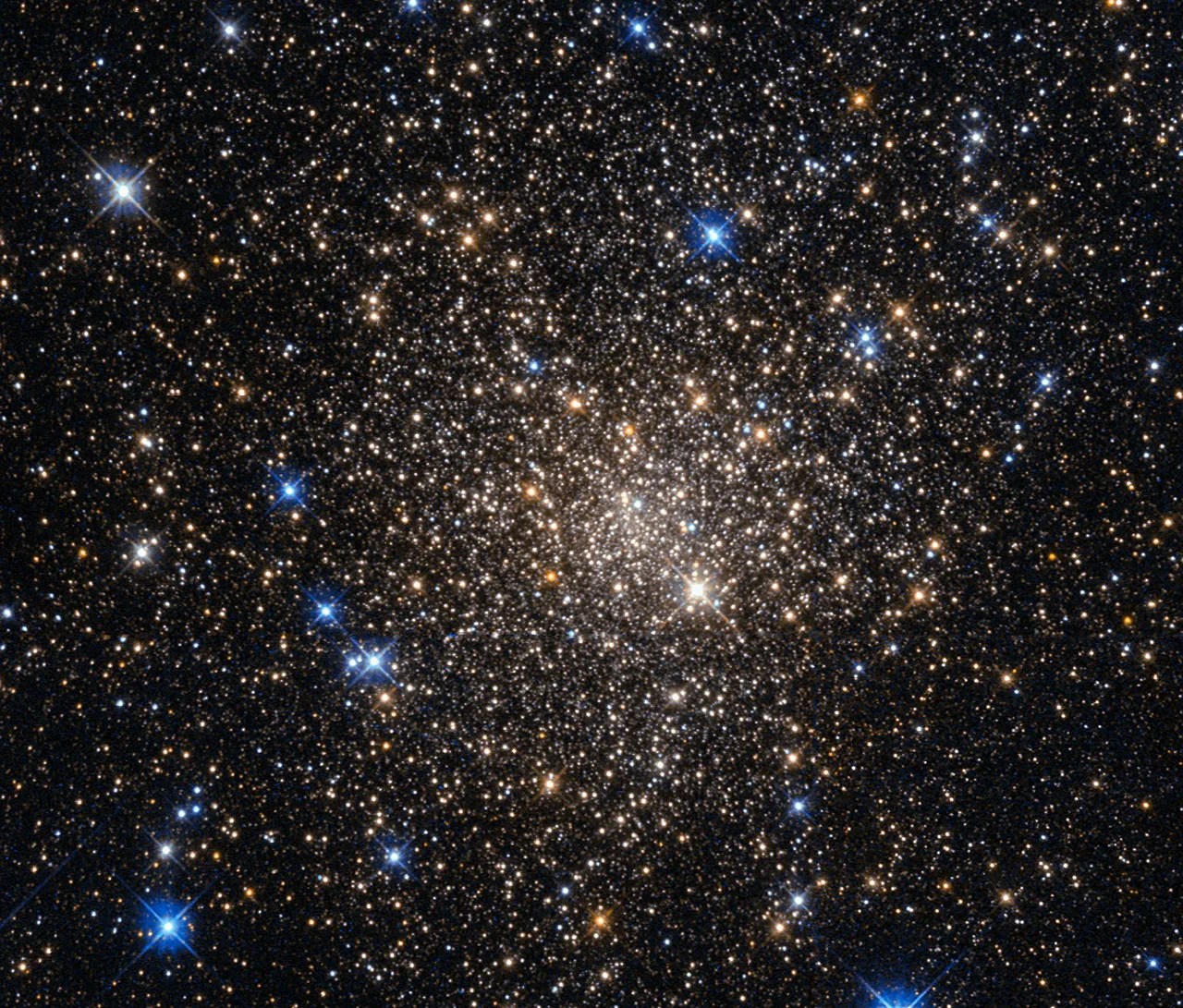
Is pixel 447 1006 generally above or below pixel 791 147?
below

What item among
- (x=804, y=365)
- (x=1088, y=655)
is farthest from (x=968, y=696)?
(x=804, y=365)

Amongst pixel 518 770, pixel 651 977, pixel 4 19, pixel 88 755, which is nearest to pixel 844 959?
pixel 651 977

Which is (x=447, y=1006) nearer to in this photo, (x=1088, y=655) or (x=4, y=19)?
(x=1088, y=655)

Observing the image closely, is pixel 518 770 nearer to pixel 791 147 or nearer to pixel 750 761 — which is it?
pixel 750 761

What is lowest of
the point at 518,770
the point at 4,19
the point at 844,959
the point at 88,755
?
the point at 844,959

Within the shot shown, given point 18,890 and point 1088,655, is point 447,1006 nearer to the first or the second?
point 18,890

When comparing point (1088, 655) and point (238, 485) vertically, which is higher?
point (238, 485)
